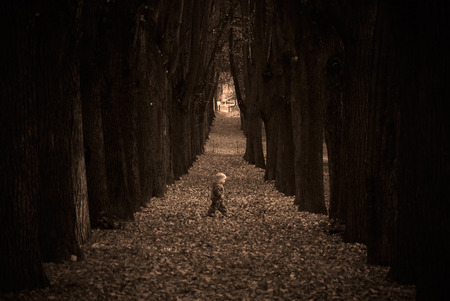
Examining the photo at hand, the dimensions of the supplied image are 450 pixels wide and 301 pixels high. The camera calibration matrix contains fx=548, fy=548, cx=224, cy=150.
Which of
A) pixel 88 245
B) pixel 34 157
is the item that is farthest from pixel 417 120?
pixel 88 245

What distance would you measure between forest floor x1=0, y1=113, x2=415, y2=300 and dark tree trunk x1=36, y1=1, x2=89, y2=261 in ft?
1.34

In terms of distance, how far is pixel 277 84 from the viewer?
17.6 meters

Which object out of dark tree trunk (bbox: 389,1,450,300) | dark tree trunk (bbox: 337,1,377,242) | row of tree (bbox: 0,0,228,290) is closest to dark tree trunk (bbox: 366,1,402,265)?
dark tree trunk (bbox: 337,1,377,242)

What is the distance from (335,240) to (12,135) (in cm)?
582

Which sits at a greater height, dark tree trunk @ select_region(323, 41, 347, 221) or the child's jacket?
dark tree trunk @ select_region(323, 41, 347, 221)

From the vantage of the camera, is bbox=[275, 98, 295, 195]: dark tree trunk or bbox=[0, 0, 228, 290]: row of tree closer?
bbox=[0, 0, 228, 290]: row of tree

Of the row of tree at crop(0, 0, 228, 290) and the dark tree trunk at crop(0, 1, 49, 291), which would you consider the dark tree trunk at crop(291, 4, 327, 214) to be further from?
the dark tree trunk at crop(0, 1, 49, 291)

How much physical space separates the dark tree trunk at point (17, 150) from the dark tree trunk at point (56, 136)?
→ 137 cm

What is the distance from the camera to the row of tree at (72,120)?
5957 mm

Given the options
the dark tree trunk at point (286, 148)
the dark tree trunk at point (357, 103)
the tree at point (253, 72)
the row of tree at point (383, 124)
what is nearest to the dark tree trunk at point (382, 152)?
the row of tree at point (383, 124)

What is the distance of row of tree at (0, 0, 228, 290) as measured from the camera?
19.5ft

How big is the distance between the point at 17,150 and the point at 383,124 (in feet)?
15.0

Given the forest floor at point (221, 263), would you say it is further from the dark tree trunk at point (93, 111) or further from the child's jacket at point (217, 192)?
the dark tree trunk at point (93, 111)

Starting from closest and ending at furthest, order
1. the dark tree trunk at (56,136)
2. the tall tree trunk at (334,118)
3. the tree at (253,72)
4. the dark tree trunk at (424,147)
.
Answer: the dark tree trunk at (424,147)
the dark tree trunk at (56,136)
the tall tree trunk at (334,118)
the tree at (253,72)
